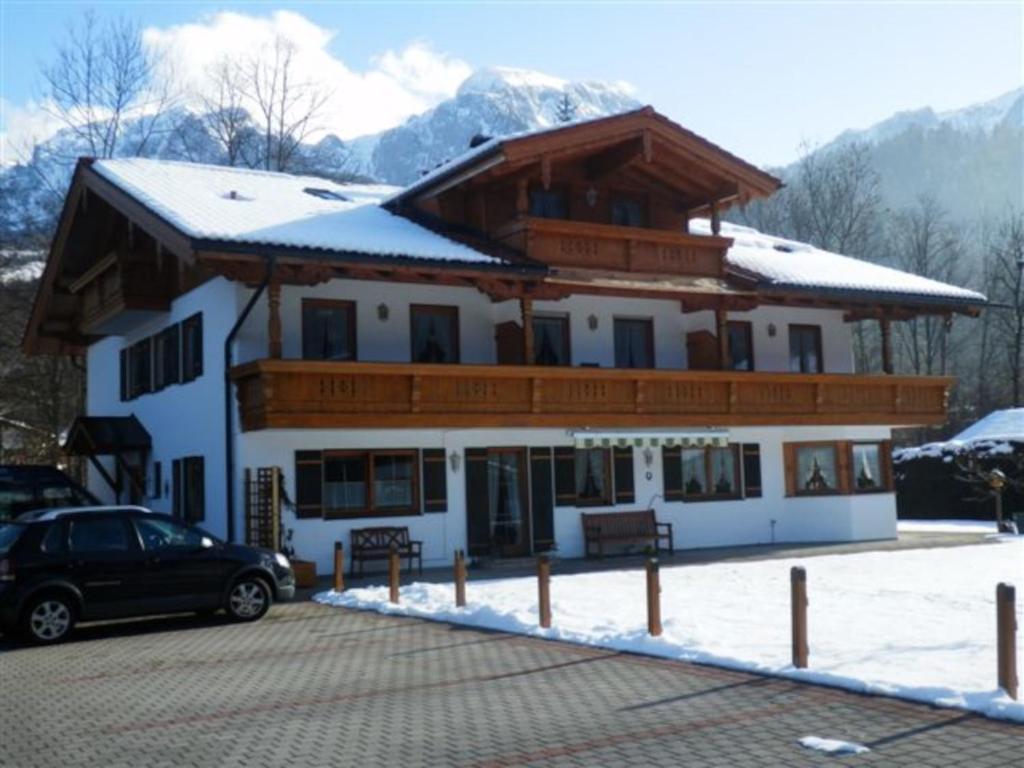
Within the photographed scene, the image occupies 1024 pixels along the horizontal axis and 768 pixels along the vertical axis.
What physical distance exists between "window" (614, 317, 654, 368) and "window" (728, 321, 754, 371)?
2416 millimetres

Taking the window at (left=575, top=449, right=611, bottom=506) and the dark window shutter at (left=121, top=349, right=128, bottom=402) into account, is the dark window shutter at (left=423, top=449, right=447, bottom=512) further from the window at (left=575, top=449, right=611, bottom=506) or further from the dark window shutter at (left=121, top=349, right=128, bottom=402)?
the dark window shutter at (left=121, top=349, right=128, bottom=402)

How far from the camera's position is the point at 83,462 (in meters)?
34.2

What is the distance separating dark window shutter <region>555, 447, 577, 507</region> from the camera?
25.4m

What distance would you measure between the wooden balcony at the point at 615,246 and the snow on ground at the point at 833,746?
57.3 ft

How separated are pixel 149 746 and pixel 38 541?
22.0 ft

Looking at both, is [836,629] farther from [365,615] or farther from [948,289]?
[948,289]

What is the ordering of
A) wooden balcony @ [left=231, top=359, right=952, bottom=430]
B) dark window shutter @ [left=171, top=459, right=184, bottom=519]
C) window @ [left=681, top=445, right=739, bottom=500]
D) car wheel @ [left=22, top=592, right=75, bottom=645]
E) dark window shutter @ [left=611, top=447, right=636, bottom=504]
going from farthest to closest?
window @ [left=681, top=445, right=739, bottom=500] < dark window shutter @ [left=611, top=447, right=636, bottom=504] < dark window shutter @ [left=171, top=459, right=184, bottom=519] < wooden balcony @ [left=231, top=359, right=952, bottom=430] < car wheel @ [left=22, top=592, right=75, bottom=645]

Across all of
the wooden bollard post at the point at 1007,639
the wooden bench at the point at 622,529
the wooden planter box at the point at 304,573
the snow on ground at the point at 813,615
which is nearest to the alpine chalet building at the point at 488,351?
the wooden bench at the point at 622,529

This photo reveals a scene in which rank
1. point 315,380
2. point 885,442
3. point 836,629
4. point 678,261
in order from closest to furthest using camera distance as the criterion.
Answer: point 836,629 < point 315,380 < point 678,261 < point 885,442

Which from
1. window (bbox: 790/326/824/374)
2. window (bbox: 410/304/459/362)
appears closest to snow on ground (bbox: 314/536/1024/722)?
window (bbox: 410/304/459/362)

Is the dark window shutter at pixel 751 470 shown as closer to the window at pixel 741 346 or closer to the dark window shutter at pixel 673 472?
the dark window shutter at pixel 673 472

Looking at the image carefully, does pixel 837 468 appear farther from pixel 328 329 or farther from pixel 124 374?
pixel 124 374

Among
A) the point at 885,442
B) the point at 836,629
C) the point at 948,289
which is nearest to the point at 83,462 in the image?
the point at 885,442

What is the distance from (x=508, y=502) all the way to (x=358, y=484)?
11.1 feet
